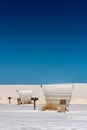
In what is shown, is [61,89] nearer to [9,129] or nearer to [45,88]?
[45,88]

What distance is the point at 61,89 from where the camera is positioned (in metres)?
25.2

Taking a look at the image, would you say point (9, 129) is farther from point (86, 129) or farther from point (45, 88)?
point (45, 88)

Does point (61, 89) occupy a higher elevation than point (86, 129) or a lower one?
higher

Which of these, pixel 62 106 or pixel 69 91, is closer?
pixel 62 106

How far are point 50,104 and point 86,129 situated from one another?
40.9ft

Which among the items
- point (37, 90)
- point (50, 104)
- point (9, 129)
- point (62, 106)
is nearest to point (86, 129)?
point (9, 129)

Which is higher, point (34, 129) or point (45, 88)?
point (45, 88)

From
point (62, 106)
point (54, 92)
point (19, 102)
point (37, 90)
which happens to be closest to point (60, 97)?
point (54, 92)

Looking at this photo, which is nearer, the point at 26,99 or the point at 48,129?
the point at 48,129

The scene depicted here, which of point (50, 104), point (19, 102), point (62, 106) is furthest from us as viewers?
point (19, 102)

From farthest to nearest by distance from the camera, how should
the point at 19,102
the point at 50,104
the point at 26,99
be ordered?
the point at 26,99 → the point at 19,102 → the point at 50,104

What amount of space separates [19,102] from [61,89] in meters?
11.6

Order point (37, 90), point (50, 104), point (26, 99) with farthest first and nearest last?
point (37, 90) → point (26, 99) → point (50, 104)

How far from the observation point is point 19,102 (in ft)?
119
